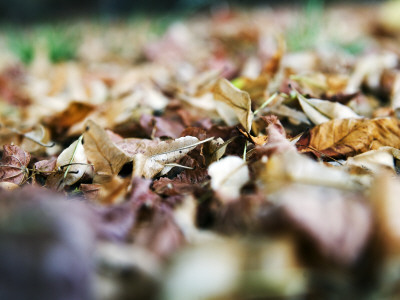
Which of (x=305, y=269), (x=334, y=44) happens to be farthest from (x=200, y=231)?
(x=334, y=44)

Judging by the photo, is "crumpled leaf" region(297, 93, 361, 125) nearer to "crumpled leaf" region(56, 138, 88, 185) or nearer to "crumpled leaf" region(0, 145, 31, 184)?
"crumpled leaf" region(56, 138, 88, 185)

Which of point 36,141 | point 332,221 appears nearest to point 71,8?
point 36,141

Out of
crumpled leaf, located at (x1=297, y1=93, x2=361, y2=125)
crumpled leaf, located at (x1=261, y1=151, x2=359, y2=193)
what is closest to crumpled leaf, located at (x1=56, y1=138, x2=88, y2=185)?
crumpled leaf, located at (x1=261, y1=151, x2=359, y2=193)

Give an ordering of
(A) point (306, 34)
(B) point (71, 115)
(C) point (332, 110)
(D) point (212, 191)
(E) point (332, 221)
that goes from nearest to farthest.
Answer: (E) point (332, 221)
(D) point (212, 191)
(C) point (332, 110)
(B) point (71, 115)
(A) point (306, 34)

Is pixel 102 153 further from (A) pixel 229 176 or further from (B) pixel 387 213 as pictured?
(B) pixel 387 213

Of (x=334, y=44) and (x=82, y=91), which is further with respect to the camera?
(x=334, y=44)

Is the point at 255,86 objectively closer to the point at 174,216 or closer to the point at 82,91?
the point at 174,216

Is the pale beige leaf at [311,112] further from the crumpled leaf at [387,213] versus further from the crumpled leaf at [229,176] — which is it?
the crumpled leaf at [387,213]
